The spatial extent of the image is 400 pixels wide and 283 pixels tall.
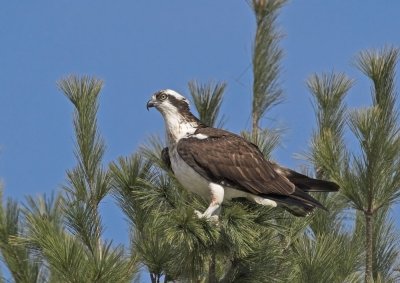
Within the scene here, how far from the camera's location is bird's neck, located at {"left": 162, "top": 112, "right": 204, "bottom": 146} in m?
8.53

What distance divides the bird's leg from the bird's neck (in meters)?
0.58

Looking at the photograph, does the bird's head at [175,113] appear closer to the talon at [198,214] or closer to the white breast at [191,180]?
the white breast at [191,180]

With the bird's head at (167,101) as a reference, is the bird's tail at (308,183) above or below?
below

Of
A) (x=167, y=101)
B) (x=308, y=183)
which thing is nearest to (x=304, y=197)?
(x=308, y=183)

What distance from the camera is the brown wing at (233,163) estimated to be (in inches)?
322

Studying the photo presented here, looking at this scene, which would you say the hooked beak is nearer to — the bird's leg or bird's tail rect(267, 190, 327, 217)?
the bird's leg

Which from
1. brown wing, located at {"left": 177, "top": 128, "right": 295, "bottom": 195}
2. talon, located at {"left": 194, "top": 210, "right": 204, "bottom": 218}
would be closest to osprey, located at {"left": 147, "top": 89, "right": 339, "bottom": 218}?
brown wing, located at {"left": 177, "top": 128, "right": 295, "bottom": 195}

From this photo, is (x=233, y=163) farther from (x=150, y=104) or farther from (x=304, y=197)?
(x=150, y=104)

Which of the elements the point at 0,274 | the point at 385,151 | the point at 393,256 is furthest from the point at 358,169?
the point at 0,274

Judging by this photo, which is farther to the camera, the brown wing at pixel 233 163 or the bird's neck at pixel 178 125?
the bird's neck at pixel 178 125

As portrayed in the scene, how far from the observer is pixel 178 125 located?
857 centimetres

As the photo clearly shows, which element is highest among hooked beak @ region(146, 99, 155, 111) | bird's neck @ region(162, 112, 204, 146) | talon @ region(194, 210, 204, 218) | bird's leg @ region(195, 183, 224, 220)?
hooked beak @ region(146, 99, 155, 111)

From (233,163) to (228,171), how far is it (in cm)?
8

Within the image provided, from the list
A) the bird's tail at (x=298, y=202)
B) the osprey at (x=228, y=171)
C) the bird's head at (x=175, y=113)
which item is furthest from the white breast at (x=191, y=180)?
the bird's tail at (x=298, y=202)
